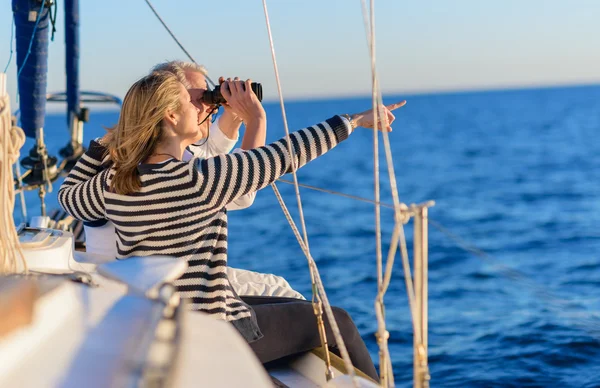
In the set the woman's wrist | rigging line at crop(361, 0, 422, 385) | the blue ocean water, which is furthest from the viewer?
the blue ocean water

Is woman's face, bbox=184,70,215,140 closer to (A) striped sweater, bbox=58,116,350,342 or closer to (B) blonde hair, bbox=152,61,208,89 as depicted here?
(B) blonde hair, bbox=152,61,208,89

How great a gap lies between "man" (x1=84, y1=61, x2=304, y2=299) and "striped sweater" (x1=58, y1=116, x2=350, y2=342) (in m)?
0.16

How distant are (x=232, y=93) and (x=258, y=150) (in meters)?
0.25

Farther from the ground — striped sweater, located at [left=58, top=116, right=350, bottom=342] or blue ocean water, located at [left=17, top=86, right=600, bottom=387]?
blue ocean water, located at [left=17, top=86, right=600, bottom=387]

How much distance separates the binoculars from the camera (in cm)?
180

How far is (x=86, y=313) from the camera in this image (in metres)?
1.22

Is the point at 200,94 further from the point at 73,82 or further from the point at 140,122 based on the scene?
the point at 73,82

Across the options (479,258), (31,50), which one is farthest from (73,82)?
(479,258)

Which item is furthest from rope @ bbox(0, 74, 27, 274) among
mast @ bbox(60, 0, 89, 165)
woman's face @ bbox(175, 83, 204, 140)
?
mast @ bbox(60, 0, 89, 165)

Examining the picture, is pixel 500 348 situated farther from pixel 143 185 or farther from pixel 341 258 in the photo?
pixel 341 258

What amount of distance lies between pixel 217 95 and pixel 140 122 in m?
0.22

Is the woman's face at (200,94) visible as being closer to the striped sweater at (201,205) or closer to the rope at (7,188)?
the striped sweater at (201,205)

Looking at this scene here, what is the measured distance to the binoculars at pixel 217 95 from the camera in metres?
1.80

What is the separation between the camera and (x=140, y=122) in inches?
64.9
